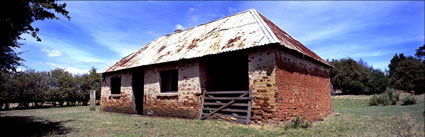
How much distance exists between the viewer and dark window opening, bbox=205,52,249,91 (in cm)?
1112

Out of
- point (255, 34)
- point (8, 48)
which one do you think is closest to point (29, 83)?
point (8, 48)

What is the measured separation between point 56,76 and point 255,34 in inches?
1034

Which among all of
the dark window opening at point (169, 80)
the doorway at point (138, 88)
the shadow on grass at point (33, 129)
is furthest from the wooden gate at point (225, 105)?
the doorway at point (138, 88)

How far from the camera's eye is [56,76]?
26.9 meters

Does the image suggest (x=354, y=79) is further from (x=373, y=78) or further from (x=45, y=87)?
(x=45, y=87)

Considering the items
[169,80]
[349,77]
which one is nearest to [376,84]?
[349,77]

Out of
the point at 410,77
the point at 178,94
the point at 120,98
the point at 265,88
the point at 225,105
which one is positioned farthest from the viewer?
the point at 410,77

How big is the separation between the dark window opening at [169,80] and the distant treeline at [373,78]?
34.9 meters

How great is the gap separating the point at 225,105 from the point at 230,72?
8.15ft

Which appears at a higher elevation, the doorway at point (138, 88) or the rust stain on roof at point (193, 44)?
the rust stain on roof at point (193, 44)

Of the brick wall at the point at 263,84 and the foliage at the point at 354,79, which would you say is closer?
the brick wall at the point at 263,84

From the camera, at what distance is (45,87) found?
82.8 ft

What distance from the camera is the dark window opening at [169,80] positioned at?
476 inches

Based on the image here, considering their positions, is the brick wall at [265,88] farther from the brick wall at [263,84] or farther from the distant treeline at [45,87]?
the distant treeline at [45,87]
